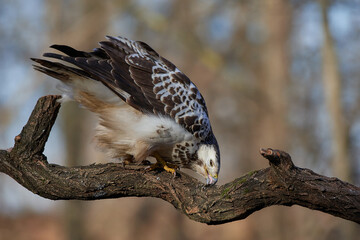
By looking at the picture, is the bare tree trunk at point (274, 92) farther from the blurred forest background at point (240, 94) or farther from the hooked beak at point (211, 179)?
the hooked beak at point (211, 179)

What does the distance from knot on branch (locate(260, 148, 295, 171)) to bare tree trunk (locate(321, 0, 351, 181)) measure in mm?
4158

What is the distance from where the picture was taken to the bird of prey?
15.6ft

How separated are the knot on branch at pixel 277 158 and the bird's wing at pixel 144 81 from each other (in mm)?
1622

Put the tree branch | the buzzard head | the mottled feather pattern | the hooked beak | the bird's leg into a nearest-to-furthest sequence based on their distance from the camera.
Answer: the tree branch, the bird's leg, the mottled feather pattern, the hooked beak, the buzzard head

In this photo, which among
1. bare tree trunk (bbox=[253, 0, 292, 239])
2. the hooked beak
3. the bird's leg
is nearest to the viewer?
the bird's leg

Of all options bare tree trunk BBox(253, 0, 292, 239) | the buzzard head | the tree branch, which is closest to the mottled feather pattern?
the buzzard head

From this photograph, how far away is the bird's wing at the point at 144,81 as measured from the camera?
4738 mm

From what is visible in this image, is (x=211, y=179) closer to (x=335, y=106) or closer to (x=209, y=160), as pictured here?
(x=209, y=160)

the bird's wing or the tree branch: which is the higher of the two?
the bird's wing

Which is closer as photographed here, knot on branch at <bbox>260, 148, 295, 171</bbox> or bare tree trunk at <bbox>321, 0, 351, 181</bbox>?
knot on branch at <bbox>260, 148, 295, 171</bbox>

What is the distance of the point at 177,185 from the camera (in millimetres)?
4418

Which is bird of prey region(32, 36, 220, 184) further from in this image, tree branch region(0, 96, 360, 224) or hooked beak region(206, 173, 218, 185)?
tree branch region(0, 96, 360, 224)

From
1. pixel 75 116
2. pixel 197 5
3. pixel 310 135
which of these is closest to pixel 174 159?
pixel 310 135

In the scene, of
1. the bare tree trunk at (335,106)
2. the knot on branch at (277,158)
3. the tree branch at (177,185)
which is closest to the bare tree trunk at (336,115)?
the bare tree trunk at (335,106)
